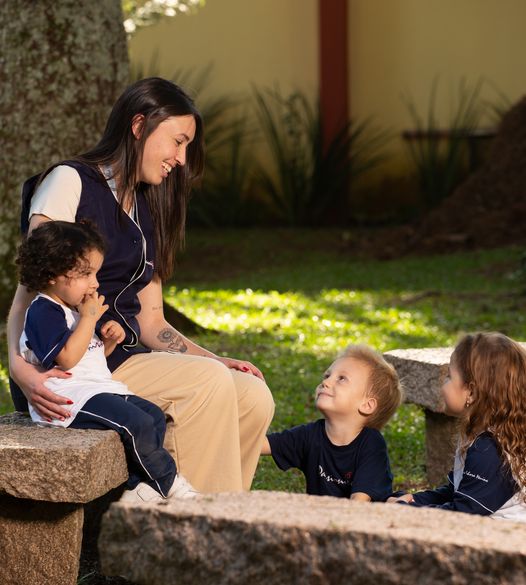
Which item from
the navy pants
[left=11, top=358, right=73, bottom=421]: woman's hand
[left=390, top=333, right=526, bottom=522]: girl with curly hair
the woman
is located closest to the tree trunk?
the woman

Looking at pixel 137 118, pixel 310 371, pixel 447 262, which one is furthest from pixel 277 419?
pixel 447 262

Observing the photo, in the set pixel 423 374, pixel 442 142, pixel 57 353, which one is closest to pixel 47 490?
pixel 57 353

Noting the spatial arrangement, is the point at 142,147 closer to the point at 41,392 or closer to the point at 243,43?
the point at 41,392

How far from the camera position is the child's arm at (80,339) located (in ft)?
9.58

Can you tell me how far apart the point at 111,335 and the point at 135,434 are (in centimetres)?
42

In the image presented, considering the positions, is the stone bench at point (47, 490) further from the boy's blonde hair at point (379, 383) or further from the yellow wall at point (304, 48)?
the yellow wall at point (304, 48)

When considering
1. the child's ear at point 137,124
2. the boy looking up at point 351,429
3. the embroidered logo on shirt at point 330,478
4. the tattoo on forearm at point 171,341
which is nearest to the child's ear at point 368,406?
the boy looking up at point 351,429

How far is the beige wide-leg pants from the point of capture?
312 centimetres

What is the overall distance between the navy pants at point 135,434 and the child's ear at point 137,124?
2.67 feet

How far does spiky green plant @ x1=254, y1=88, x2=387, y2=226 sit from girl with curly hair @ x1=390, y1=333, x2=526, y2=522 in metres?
8.98

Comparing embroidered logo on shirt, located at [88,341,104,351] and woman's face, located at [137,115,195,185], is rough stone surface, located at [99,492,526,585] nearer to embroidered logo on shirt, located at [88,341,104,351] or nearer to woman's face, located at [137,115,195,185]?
embroidered logo on shirt, located at [88,341,104,351]

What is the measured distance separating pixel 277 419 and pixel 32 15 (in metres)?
2.69

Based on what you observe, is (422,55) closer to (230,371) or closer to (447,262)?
(447,262)

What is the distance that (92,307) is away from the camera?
2994 mm
